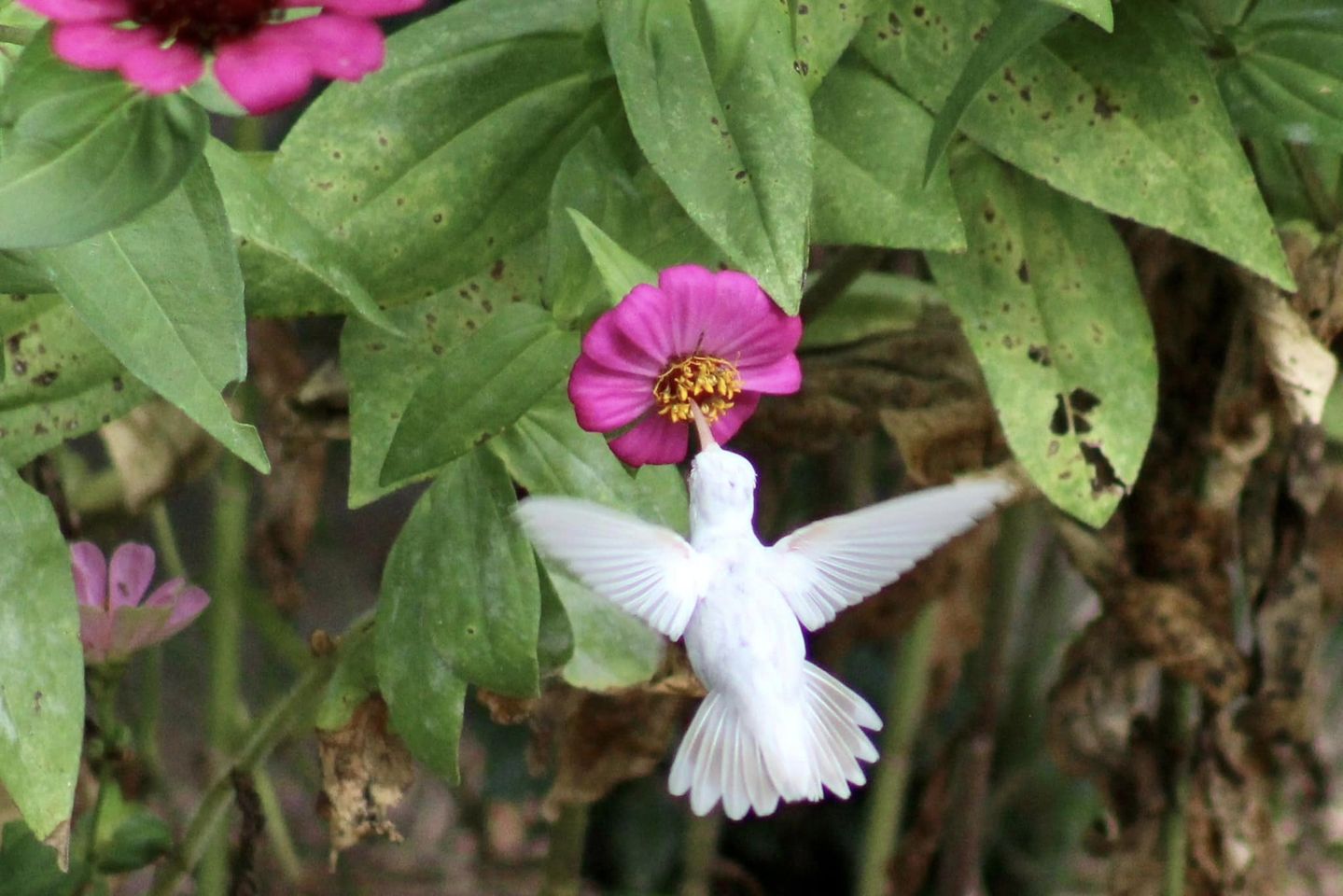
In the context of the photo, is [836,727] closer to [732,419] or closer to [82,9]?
[732,419]

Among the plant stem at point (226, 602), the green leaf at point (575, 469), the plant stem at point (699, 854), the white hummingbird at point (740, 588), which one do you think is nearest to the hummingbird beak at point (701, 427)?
the white hummingbird at point (740, 588)

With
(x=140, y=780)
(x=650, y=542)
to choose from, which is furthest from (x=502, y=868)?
(x=650, y=542)

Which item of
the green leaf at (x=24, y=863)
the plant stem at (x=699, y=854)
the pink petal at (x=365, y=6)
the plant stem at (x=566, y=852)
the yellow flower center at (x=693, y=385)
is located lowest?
the plant stem at (x=699, y=854)

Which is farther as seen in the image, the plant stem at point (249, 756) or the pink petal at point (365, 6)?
the plant stem at point (249, 756)

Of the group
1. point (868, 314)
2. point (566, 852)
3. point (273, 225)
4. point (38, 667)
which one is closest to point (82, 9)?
point (273, 225)

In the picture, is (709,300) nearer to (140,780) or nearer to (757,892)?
(140,780)

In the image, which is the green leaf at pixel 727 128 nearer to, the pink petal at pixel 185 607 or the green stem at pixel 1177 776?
the pink petal at pixel 185 607
